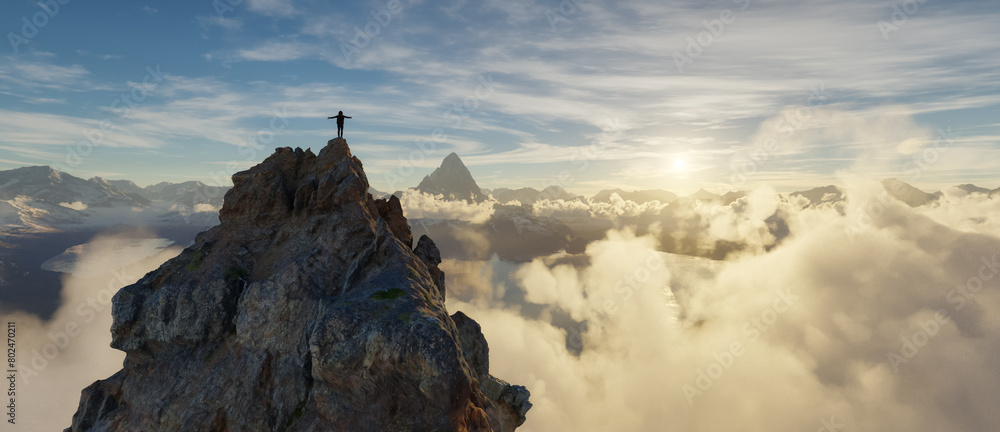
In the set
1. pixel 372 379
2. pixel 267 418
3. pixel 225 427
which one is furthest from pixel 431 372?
pixel 225 427

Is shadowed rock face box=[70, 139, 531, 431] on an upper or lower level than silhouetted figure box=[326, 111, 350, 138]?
lower

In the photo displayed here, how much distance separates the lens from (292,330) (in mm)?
32625

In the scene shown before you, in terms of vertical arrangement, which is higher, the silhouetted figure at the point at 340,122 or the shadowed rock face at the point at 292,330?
the silhouetted figure at the point at 340,122

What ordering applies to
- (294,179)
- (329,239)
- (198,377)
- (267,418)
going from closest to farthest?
(267,418), (198,377), (329,239), (294,179)

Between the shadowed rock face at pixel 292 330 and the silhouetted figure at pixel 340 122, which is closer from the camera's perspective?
the shadowed rock face at pixel 292 330

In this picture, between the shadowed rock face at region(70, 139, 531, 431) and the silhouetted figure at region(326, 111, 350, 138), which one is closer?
the shadowed rock face at region(70, 139, 531, 431)

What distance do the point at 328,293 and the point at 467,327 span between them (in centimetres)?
1914

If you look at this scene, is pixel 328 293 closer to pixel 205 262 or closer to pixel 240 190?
pixel 205 262

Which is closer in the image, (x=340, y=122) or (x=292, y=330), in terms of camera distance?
(x=292, y=330)

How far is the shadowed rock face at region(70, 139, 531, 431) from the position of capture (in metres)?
27.4

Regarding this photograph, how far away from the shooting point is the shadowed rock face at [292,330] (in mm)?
27375

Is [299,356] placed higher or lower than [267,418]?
higher

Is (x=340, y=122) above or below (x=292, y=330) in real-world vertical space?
above

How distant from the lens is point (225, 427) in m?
31.2
